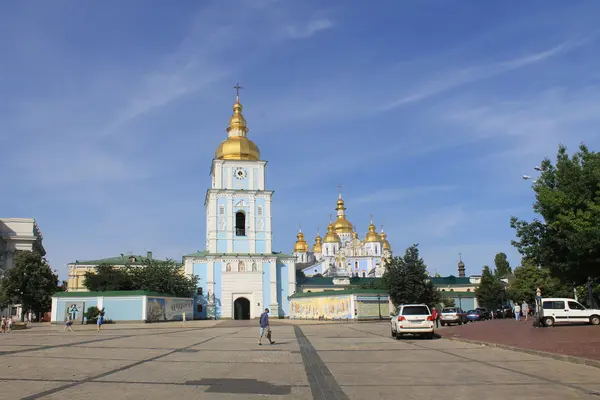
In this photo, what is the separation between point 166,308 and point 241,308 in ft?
49.6

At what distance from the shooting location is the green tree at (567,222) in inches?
1093

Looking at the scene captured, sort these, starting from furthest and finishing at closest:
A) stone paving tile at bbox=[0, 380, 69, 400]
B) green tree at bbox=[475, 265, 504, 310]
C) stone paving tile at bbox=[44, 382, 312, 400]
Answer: green tree at bbox=[475, 265, 504, 310] < stone paving tile at bbox=[44, 382, 312, 400] < stone paving tile at bbox=[0, 380, 69, 400]

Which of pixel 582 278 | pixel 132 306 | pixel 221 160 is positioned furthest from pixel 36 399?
pixel 221 160

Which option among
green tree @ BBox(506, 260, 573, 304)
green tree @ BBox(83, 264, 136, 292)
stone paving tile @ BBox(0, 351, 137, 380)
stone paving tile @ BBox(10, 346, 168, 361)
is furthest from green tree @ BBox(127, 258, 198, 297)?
stone paving tile @ BBox(0, 351, 137, 380)

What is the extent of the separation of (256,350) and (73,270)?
194ft

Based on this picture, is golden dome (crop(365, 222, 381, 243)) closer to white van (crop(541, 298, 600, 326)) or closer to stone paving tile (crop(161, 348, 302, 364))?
white van (crop(541, 298, 600, 326))

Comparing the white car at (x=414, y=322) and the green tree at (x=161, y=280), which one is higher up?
the green tree at (x=161, y=280)

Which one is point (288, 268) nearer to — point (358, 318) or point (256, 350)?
point (358, 318)

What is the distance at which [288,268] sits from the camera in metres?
63.6

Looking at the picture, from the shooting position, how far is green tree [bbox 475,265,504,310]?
74.6m

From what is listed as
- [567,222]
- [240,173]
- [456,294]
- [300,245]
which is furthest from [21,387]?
[300,245]

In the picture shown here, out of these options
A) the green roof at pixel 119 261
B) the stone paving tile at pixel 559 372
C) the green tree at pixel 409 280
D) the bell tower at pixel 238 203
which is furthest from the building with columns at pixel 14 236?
the stone paving tile at pixel 559 372

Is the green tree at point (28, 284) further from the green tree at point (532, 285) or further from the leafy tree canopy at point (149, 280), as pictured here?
the green tree at point (532, 285)

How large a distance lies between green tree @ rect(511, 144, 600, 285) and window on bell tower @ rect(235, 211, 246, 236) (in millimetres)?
35910
